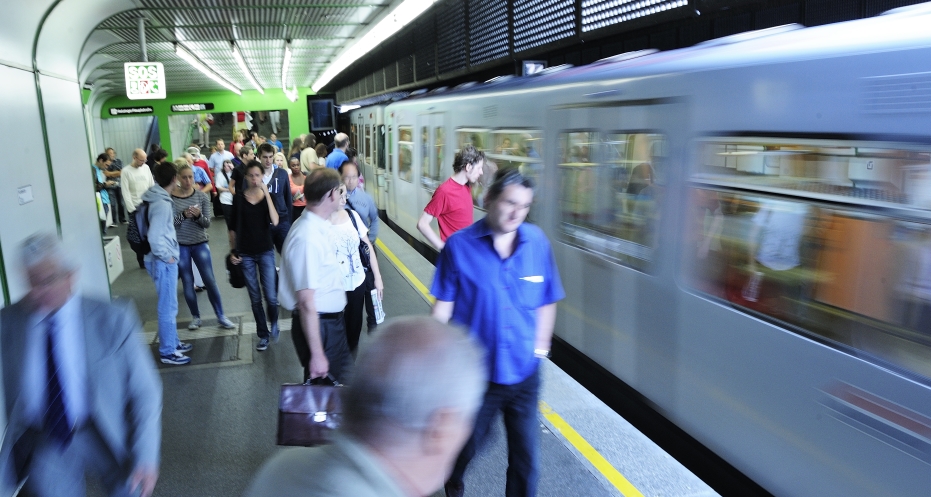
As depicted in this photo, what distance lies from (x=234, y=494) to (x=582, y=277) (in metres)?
3.04

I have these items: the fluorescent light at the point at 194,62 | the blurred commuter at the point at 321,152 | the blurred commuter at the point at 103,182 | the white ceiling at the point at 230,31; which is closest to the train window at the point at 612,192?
the blurred commuter at the point at 321,152

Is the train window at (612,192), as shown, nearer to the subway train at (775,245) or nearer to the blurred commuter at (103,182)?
the subway train at (775,245)

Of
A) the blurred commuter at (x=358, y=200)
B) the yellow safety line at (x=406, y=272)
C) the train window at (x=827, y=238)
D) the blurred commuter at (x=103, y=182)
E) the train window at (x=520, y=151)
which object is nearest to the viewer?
the train window at (x=827, y=238)

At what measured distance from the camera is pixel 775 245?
354 centimetres

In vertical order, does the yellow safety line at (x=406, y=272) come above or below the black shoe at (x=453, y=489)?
below

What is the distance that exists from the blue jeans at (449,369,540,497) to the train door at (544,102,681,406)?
1.43 meters

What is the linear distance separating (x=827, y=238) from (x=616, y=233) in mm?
2024

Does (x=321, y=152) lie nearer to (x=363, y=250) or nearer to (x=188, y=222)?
(x=188, y=222)

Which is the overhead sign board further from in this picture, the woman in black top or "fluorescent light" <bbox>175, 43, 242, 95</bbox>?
the woman in black top

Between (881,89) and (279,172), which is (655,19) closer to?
(881,89)

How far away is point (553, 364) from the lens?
19.3 feet

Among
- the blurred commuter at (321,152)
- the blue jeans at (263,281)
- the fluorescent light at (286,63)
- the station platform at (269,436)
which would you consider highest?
the fluorescent light at (286,63)

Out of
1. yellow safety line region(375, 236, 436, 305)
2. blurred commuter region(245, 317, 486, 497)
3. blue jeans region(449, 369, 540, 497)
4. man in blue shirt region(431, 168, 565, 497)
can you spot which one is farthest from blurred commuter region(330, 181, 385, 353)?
yellow safety line region(375, 236, 436, 305)

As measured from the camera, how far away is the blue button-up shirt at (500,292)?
3.17m
